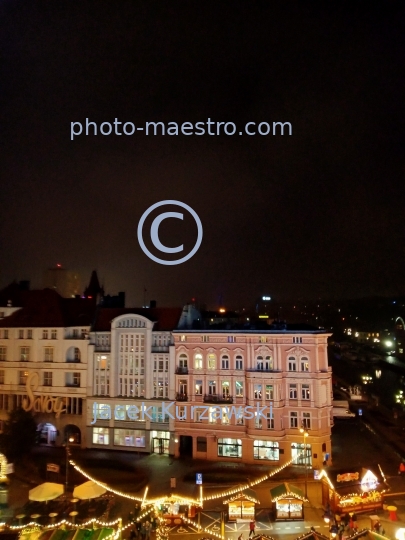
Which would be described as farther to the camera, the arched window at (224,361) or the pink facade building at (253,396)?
the arched window at (224,361)

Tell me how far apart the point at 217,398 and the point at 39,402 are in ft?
49.7

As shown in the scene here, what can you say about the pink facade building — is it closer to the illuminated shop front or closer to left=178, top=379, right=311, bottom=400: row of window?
left=178, top=379, right=311, bottom=400: row of window

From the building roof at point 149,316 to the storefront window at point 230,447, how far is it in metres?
9.66

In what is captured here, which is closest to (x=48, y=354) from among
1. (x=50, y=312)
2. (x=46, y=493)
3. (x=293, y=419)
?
(x=50, y=312)

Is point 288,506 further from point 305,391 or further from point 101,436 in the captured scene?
point 101,436

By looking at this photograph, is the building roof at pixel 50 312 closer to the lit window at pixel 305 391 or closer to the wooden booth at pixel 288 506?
the lit window at pixel 305 391

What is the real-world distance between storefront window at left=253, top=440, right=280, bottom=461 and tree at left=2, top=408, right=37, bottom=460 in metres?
16.6

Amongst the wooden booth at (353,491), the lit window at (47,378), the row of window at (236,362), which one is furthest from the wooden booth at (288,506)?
the lit window at (47,378)

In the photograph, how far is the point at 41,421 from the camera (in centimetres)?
3934

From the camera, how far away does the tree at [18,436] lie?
33.2 meters

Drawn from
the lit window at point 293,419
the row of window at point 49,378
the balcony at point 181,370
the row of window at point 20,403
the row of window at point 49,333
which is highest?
the row of window at point 49,333

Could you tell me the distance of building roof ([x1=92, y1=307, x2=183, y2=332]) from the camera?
127 ft

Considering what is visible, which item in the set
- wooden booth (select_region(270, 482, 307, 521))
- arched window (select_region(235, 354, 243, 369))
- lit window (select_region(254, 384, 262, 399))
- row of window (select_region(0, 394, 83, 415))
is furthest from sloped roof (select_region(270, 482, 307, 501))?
row of window (select_region(0, 394, 83, 415))

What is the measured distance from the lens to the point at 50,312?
41031 millimetres
